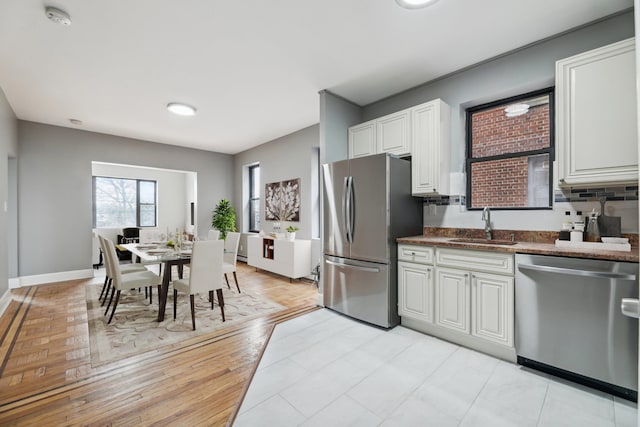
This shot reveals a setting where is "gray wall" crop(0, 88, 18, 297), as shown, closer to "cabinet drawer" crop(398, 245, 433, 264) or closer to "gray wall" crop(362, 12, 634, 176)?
"cabinet drawer" crop(398, 245, 433, 264)

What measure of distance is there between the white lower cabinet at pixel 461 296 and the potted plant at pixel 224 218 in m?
4.84

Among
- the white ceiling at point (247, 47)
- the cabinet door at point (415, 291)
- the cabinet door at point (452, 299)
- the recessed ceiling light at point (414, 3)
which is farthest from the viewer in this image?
the cabinet door at point (415, 291)

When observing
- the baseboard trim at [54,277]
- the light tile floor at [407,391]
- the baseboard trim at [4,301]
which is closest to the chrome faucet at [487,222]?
the light tile floor at [407,391]

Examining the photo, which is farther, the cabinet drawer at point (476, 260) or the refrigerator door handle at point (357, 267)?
the refrigerator door handle at point (357, 267)

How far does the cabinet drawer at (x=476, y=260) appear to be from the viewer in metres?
2.20

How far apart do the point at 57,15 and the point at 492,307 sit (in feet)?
13.2

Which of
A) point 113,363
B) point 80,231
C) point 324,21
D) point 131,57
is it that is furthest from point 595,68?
point 80,231

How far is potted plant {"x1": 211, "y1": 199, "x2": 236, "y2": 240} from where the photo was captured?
263 inches

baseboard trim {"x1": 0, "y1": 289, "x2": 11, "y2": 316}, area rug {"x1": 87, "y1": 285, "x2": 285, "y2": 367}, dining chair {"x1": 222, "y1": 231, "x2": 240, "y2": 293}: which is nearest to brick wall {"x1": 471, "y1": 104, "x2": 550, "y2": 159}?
area rug {"x1": 87, "y1": 285, "x2": 285, "y2": 367}

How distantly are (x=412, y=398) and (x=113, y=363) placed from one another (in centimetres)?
225

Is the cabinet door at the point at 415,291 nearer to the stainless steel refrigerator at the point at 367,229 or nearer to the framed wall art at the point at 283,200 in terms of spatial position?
the stainless steel refrigerator at the point at 367,229

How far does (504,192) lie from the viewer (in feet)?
9.20

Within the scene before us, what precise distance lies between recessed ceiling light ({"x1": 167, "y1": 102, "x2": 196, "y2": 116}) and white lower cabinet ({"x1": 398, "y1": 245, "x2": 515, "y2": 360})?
3419 millimetres

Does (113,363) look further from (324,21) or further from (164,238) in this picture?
(324,21)
